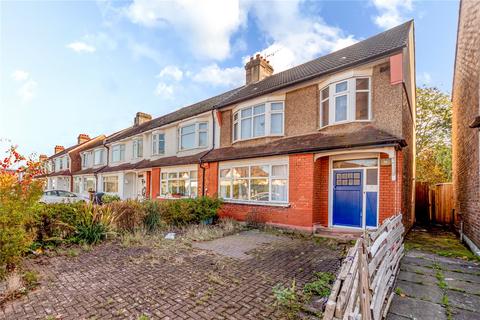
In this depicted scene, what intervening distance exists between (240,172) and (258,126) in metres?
2.41

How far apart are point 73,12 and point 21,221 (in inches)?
294

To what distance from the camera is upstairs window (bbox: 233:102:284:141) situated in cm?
1116

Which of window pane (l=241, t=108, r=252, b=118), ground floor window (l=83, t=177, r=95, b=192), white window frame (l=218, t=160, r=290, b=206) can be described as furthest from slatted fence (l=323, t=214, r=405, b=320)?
ground floor window (l=83, t=177, r=95, b=192)

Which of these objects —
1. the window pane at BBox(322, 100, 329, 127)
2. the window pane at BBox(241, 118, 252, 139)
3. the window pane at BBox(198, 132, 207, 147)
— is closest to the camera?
the window pane at BBox(322, 100, 329, 127)

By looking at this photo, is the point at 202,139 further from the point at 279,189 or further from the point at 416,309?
the point at 416,309

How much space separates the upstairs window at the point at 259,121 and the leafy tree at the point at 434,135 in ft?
55.7

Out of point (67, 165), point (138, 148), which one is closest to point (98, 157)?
point (138, 148)

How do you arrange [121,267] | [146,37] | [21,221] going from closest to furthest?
[21,221], [121,267], [146,37]

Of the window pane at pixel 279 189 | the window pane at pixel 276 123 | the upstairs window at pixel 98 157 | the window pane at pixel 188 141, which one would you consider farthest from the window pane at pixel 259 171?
the upstairs window at pixel 98 157

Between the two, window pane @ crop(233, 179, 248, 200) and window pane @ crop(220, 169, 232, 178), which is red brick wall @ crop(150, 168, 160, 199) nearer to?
window pane @ crop(220, 169, 232, 178)

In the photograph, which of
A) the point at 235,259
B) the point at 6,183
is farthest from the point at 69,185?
the point at 235,259

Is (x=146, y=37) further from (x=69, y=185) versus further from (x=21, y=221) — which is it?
(x=69, y=185)

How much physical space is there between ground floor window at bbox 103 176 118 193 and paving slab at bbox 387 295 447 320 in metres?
22.1

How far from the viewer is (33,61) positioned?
10.2 meters
